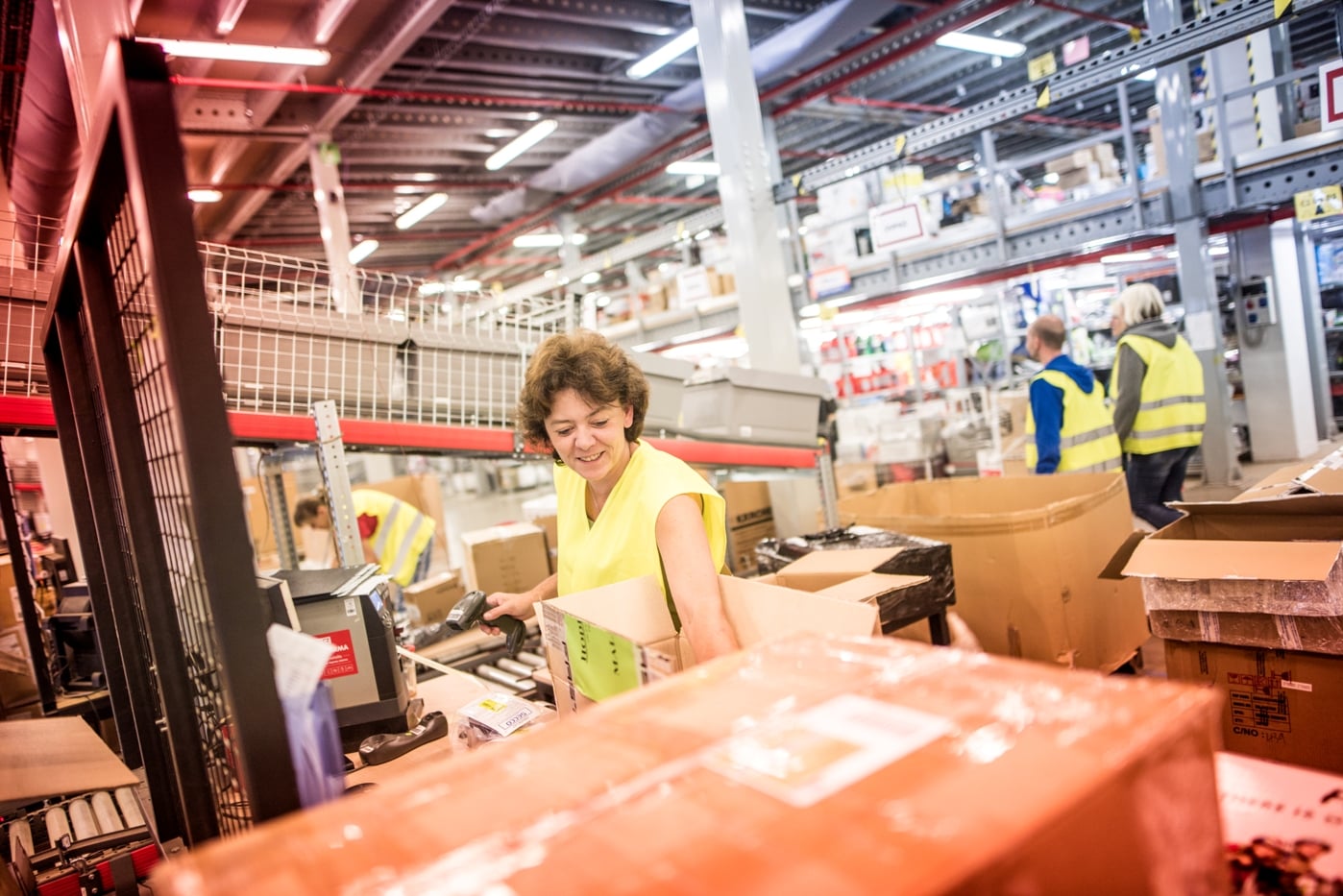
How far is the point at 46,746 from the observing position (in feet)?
5.82

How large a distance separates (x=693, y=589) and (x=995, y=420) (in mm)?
6123

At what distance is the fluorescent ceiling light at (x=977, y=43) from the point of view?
23.6 feet

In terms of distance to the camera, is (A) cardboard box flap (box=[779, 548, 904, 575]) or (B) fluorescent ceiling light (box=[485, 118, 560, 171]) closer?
(A) cardboard box flap (box=[779, 548, 904, 575])

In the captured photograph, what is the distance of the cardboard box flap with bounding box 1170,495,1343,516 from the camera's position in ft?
5.80

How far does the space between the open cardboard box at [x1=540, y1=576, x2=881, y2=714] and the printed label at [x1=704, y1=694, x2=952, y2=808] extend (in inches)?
13.3

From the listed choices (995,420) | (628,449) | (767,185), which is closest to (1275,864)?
(628,449)

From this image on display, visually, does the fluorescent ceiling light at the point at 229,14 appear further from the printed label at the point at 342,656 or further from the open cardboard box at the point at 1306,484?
the open cardboard box at the point at 1306,484

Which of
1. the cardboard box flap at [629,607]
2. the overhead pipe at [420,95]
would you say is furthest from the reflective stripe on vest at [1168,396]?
the overhead pipe at [420,95]

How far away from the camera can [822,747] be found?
2.16 ft

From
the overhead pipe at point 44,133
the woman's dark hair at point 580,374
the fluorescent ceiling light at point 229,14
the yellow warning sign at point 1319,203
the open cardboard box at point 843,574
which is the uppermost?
the fluorescent ceiling light at point 229,14

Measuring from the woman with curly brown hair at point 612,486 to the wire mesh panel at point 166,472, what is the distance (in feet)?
2.49

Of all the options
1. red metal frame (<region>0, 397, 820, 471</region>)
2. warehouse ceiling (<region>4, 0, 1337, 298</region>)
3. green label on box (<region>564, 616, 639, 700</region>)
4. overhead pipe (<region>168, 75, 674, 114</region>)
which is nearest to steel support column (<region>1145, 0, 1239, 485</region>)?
warehouse ceiling (<region>4, 0, 1337, 298</region>)

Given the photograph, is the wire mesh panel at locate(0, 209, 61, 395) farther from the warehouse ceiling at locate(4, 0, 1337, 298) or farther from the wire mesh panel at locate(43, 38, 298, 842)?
the warehouse ceiling at locate(4, 0, 1337, 298)

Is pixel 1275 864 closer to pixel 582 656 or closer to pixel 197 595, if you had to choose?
pixel 582 656
